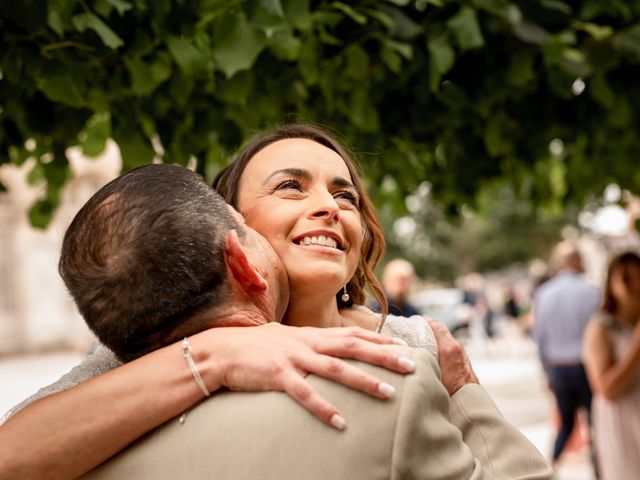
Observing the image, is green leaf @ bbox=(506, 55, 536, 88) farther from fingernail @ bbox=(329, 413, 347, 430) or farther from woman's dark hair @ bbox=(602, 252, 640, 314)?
woman's dark hair @ bbox=(602, 252, 640, 314)

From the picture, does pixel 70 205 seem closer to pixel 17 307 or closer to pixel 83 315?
pixel 17 307

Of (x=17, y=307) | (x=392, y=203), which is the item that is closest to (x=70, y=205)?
(x=17, y=307)

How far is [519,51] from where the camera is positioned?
9.99ft

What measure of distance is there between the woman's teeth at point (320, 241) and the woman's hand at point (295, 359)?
1.30 feet

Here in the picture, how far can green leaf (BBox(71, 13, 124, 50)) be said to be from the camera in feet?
7.09

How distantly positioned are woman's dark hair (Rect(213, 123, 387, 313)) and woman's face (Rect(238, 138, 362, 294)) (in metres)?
0.05

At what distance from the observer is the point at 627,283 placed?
17.3ft

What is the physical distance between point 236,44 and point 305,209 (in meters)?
0.70

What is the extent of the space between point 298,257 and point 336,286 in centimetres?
13

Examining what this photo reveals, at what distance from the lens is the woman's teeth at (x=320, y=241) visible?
6.08 ft

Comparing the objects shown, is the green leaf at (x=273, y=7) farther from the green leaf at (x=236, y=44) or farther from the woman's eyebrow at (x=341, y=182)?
the woman's eyebrow at (x=341, y=182)

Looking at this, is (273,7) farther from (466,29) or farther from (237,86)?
(466,29)

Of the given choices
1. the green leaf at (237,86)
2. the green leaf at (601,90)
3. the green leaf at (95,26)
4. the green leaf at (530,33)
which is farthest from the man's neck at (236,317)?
the green leaf at (601,90)

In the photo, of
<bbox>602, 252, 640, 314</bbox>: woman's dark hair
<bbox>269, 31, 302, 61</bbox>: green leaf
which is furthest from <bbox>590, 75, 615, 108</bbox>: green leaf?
<bbox>602, 252, 640, 314</bbox>: woman's dark hair
